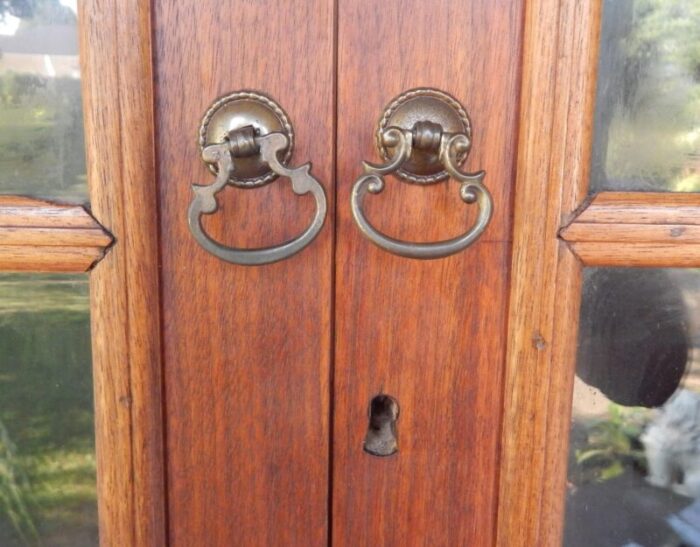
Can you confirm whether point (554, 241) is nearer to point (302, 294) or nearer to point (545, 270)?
point (545, 270)

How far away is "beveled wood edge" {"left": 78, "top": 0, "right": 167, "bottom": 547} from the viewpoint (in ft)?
1.31

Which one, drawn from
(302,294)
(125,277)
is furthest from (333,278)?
(125,277)

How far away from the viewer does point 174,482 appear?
1.48 ft

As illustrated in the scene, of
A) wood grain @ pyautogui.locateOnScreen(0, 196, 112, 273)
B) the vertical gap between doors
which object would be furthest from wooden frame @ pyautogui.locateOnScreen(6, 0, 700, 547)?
the vertical gap between doors

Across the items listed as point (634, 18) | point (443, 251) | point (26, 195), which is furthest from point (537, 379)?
point (26, 195)

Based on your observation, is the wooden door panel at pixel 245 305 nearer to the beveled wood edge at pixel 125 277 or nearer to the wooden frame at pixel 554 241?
the beveled wood edge at pixel 125 277

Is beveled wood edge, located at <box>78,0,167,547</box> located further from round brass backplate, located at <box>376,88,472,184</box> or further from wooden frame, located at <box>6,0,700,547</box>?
round brass backplate, located at <box>376,88,472,184</box>

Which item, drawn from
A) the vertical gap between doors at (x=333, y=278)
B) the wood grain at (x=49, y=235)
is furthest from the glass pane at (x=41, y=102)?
the vertical gap between doors at (x=333, y=278)

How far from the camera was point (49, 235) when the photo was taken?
16.6 inches

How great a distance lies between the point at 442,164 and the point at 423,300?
87 millimetres

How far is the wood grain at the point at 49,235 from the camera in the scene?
0.42 meters

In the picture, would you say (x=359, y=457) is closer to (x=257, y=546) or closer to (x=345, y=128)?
(x=257, y=546)

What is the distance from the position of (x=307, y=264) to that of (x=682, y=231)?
0.73ft

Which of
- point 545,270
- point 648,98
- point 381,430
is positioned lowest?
point 381,430
